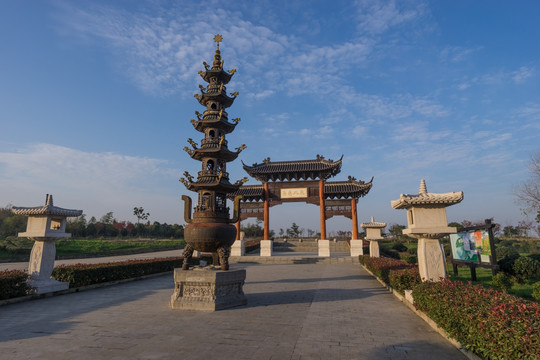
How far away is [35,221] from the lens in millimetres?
10883

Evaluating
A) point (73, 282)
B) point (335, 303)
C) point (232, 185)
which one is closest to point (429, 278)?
point (335, 303)

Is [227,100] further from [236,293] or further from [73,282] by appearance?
[73,282]

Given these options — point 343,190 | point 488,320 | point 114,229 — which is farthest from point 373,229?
point 114,229

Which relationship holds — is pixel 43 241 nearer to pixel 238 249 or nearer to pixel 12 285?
pixel 12 285

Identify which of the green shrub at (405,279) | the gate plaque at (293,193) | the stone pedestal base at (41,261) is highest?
the gate plaque at (293,193)

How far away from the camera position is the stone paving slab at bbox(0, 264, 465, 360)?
5078mm

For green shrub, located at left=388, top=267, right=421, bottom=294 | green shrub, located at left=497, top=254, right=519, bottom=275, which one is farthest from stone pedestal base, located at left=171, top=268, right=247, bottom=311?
green shrub, located at left=497, top=254, right=519, bottom=275

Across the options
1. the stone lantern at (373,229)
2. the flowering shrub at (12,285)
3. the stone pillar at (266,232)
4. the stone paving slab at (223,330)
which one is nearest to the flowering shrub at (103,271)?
the stone paving slab at (223,330)

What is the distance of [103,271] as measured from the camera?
503 inches

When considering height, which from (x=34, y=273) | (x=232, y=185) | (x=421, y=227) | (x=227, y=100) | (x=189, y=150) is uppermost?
(x=227, y=100)

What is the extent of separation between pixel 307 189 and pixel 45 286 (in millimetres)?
19515

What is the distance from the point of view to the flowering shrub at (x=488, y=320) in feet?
11.9

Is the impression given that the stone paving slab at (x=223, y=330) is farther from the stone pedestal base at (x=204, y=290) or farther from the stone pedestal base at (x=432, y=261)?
the stone pedestal base at (x=432, y=261)

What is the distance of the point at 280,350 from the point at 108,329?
4.01m
